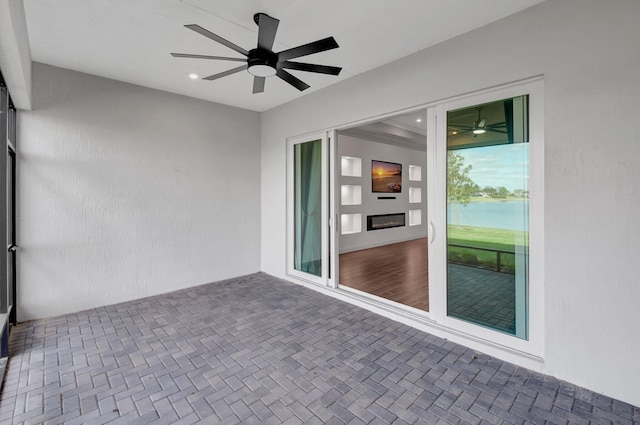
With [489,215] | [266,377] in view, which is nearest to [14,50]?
[266,377]

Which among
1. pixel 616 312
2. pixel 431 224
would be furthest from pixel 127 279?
pixel 616 312

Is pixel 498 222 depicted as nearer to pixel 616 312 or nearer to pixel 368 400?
pixel 616 312

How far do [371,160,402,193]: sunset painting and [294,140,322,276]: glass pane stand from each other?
353 centimetres

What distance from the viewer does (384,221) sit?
27.6 feet

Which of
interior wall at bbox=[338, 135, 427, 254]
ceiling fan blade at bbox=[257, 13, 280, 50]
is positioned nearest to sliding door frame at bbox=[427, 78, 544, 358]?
ceiling fan blade at bbox=[257, 13, 280, 50]

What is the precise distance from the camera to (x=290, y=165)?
5.09 meters

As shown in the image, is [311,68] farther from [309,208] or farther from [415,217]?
[415,217]

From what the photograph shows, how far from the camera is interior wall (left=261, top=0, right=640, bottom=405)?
2084 millimetres

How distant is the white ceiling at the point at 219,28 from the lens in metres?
2.48

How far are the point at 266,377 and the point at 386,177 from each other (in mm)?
6899

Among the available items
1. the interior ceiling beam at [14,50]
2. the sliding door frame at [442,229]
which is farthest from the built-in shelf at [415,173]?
the interior ceiling beam at [14,50]

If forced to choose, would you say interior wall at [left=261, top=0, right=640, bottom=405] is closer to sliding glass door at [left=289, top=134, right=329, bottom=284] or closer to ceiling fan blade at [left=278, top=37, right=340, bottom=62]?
ceiling fan blade at [left=278, top=37, right=340, bottom=62]

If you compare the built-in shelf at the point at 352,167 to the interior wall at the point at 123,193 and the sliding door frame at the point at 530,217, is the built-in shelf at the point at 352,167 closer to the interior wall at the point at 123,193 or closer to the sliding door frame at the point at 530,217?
the interior wall at the point at 123,193

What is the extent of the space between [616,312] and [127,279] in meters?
5.32
